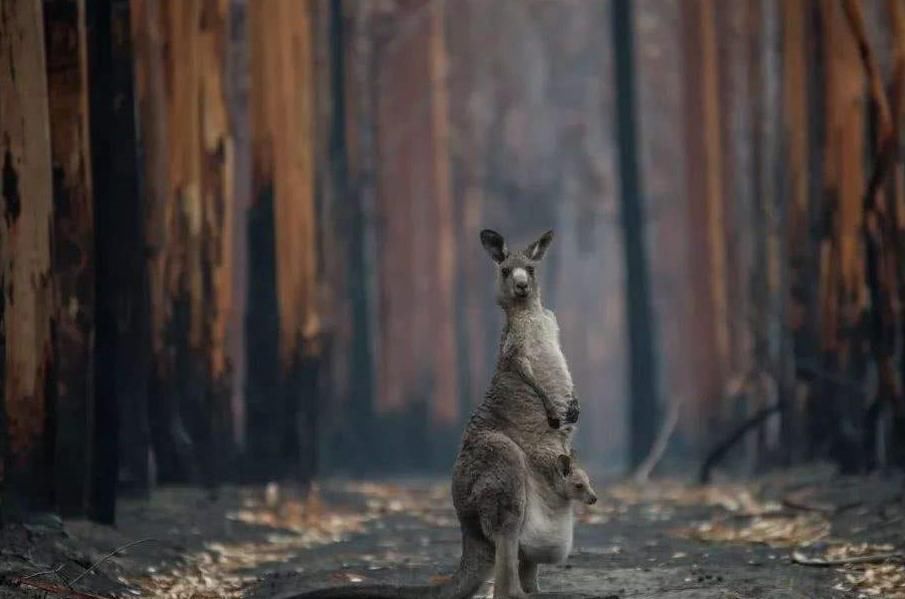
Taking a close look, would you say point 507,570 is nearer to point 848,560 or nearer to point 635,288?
point 848,560

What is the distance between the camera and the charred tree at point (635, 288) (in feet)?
76.3

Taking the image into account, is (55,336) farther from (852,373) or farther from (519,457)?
(852,373)

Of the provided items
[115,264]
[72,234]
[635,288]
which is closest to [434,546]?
[115,264]

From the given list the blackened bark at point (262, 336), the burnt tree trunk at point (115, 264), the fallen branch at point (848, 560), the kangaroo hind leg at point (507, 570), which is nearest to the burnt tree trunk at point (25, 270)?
the burnt tree trunk at point (115, 264)

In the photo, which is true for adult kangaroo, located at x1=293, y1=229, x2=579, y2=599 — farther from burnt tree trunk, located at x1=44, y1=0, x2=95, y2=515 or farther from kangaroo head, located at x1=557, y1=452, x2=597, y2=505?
burnt tree trunk, located at x1=44, y1=0, x2=95, y2=515

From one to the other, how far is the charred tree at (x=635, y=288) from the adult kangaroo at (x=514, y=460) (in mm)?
14982

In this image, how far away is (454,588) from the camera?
7.93m

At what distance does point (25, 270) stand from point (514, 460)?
3.64m

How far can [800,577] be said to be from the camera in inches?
374

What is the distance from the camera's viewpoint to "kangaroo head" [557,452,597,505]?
310 inches

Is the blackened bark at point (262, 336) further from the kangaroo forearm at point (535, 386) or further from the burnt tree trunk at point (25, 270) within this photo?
the kangaroo forearm at point (535, 386)

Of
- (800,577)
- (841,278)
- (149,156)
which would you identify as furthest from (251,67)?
(800,577)

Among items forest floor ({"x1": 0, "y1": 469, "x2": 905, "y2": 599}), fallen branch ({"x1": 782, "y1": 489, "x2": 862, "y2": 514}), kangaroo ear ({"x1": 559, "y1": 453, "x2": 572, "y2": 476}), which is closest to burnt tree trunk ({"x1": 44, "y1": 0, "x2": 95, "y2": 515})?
forest floor ({"x1": 0, "y1": 469, "x2": 905, "y2": 599})

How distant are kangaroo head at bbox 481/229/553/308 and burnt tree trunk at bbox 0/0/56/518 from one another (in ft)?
10.2
